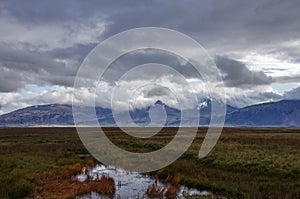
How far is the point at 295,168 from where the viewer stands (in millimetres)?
24047

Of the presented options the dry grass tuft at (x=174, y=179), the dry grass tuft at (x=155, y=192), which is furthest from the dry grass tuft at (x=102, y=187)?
the dry grass tuft at (x=174, y=179)

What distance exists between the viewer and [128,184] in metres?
24.6

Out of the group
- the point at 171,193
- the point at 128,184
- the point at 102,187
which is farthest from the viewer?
the point at 128,184

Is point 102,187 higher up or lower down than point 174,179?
lower down

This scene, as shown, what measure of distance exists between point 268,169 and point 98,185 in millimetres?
12881

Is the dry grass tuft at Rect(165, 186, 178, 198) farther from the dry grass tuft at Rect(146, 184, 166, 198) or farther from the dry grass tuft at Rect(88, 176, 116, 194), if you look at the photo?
the dry grass tuft at Rect(88, 176, 116, 194)

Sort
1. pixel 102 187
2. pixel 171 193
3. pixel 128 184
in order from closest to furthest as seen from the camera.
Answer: pixel 171 193 < pixel 102 187 < pixel 128 184

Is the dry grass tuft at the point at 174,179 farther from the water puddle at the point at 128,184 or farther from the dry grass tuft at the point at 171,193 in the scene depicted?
the dry grass tuft at the point at 171,193

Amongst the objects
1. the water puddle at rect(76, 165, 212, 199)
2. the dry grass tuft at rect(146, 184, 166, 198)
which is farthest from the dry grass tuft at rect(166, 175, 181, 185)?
the dry grass tuft at rect(146, 184, 166, 198)

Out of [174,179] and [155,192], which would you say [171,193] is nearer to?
[155,192]

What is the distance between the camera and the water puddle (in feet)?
66.6

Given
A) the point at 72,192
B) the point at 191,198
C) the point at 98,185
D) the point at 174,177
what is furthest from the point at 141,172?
the point at 191,198

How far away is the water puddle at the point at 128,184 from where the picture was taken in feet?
66.6

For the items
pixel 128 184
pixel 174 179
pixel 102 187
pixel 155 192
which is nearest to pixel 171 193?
pixel 155 192
